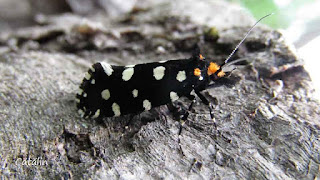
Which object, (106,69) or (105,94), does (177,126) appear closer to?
(105,94)

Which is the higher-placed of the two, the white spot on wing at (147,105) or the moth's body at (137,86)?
the moth's body at (137,86)

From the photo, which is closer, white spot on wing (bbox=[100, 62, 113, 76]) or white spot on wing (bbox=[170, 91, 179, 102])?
white spot on wing (bbox=[170, 91, 179, 102])

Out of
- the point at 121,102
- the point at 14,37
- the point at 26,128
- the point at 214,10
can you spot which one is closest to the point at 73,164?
the point at 26,128

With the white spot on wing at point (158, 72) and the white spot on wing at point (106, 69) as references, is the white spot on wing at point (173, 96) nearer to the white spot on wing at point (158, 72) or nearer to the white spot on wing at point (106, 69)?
the white spot on wing at point (158, 72)

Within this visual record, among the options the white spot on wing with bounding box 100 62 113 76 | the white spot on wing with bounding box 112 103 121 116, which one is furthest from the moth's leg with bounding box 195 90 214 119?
the white spot on wing with bounding box 100 62 113 76

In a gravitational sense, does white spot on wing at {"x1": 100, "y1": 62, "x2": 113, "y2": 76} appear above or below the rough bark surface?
above

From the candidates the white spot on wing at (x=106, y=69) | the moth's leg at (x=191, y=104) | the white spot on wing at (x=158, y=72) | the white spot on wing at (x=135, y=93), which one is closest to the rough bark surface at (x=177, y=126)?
the moth's leg at (x=191, y=104)

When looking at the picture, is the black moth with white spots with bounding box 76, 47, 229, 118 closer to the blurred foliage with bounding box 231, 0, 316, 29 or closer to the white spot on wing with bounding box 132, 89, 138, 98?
the white spot on wing with bounding box 132, 89, 138, 98

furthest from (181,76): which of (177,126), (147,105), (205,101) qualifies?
(177,126)
